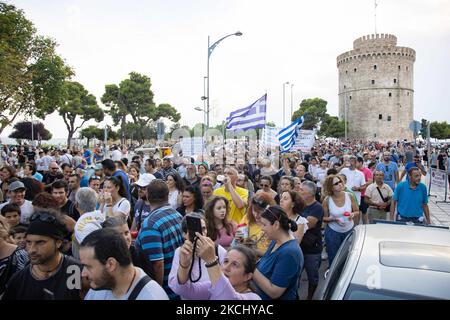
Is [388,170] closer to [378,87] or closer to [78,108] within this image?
[78,108]

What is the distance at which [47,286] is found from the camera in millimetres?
2537

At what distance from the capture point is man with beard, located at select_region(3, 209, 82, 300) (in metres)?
2.52

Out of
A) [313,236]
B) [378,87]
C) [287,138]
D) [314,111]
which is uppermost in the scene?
[378,87]

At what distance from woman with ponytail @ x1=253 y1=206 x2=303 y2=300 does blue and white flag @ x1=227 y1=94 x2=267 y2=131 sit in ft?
29.7

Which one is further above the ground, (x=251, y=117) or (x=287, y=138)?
(x=251, y=117)

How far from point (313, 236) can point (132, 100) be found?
54.5 meters

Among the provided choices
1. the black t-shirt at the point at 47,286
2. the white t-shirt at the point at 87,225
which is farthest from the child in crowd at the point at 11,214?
the black t-shirt at the point at 47,286

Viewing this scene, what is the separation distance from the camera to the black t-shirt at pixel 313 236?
4586mm

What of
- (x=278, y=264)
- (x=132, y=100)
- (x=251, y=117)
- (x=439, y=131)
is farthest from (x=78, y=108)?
(x=439, y=131)

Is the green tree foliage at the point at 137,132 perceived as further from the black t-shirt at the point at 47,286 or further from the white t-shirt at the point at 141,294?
the white t-shirt at the point at 141,294

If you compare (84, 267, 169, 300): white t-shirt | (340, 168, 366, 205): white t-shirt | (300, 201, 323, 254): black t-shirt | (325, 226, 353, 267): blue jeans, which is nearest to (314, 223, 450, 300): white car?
(84, 267, 169, 300): white t-shirt

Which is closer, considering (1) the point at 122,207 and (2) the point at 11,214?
(2) the point at 11,214

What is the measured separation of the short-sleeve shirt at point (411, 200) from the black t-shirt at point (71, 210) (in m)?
5.02

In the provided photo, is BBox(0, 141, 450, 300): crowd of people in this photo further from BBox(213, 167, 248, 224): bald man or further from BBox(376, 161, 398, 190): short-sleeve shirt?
BBox(376, 161, 398, 190): short-sleeve shirt
